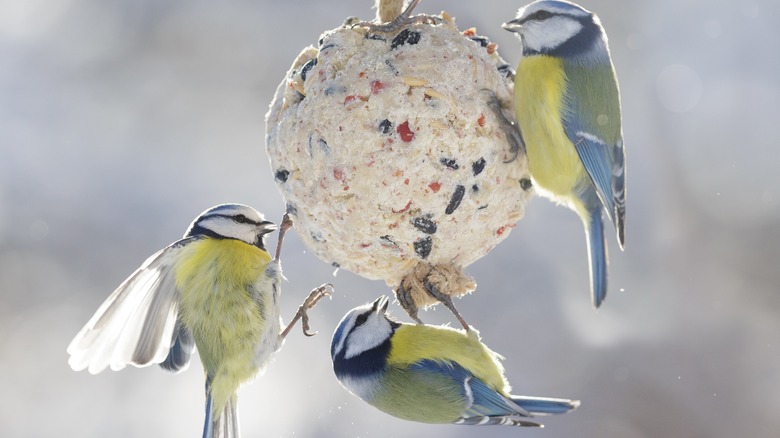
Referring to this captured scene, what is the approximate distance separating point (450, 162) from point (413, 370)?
60cm

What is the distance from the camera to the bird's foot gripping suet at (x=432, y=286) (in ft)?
7.54

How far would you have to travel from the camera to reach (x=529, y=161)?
222 centimetres

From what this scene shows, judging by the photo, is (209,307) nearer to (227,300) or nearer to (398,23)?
(227,300)

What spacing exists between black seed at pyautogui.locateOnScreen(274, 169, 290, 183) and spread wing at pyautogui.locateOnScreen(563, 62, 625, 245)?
69 cm

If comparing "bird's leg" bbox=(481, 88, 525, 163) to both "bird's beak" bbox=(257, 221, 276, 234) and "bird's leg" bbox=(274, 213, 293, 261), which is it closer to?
"bird's leg" bbox=(274, 213, 293, 261)

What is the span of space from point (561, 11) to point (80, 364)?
156 cm

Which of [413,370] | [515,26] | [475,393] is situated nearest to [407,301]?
[413,370]

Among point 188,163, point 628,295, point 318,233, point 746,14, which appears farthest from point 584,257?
point 318,233

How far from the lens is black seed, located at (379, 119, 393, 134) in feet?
6.71

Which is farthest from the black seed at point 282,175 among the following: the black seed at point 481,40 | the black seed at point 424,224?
the black seed at point 481,40

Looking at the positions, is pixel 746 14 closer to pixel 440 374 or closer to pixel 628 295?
pixel 628 295

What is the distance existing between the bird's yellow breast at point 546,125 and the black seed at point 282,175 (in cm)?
58

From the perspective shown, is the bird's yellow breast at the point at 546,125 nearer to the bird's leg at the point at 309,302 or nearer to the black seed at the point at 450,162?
the black seed at the point at 450,162

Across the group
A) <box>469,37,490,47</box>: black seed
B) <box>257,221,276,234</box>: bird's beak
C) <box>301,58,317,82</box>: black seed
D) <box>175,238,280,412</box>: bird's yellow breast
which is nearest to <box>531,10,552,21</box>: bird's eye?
<box>469,37,490,47</box>: black seed
